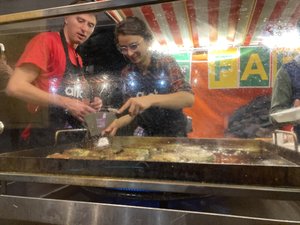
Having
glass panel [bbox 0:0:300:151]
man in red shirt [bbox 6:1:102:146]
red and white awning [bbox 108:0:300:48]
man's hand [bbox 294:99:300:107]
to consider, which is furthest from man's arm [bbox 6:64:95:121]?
man's hand [bbox 294:99:300:107]

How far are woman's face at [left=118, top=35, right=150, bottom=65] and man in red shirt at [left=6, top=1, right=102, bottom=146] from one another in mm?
161

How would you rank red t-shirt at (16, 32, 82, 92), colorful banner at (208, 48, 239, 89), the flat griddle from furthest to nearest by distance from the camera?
1. red t-shirt at (16, 32, 82, 92)
2. colorful banner at (208, 48, 239, 89)
3. the flat griddle

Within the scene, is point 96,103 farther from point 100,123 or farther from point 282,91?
point 282,91

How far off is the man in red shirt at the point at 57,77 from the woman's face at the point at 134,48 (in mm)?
161

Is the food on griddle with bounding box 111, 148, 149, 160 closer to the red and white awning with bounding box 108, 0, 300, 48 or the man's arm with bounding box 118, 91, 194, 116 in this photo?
the man's arm with bounding box 118, 91, 194, 116

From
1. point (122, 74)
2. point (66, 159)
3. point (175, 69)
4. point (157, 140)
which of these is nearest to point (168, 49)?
point (175, 69)

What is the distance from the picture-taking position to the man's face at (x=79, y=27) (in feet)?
3.58

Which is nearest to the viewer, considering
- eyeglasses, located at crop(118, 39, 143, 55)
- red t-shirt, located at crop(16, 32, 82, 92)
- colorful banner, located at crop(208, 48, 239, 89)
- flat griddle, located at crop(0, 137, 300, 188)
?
flat griddle, located at crop(0, 137, 300, 188)

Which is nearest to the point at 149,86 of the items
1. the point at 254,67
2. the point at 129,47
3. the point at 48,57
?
the point at 129,47

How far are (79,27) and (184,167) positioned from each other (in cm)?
71

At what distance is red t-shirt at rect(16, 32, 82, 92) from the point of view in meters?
1.17

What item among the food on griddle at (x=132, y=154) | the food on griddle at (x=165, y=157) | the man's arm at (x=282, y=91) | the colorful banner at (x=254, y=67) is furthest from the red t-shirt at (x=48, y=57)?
the man's arm at (x=282, y=91)

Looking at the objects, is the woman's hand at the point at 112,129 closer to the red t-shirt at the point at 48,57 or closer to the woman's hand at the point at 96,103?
the woman's hand at the point at 96,103

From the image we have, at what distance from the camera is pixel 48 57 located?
1182 mm
